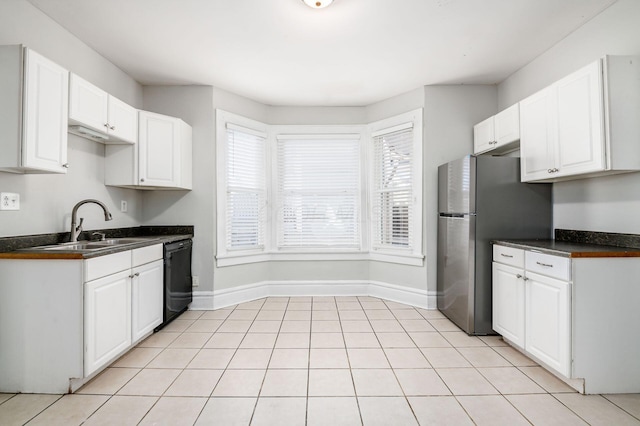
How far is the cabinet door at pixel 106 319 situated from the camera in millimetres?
1962

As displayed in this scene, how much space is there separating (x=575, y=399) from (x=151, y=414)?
256cm

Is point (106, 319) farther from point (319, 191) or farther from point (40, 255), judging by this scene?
point (319, 191)

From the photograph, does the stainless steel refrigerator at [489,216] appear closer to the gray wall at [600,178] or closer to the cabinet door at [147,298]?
the gray wall at [600,178]

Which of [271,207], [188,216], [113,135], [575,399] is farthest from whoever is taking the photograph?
[271,207]

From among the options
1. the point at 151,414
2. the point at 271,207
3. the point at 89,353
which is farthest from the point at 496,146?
the point at 89,353

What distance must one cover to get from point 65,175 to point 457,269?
367 cm

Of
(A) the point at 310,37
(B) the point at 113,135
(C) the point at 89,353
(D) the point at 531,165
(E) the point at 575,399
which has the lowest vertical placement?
(E) the point at 575,399

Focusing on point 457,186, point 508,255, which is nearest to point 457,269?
point 508,255

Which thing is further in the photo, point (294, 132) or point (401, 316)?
point (294, 132)

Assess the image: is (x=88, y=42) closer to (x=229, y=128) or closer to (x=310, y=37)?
(x=229, y=128)

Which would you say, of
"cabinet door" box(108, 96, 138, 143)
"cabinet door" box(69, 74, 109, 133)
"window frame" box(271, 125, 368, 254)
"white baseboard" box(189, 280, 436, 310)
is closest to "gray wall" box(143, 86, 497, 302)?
"white baseboard" box(189, 280, 436, 310)

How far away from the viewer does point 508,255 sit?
253 centimetres

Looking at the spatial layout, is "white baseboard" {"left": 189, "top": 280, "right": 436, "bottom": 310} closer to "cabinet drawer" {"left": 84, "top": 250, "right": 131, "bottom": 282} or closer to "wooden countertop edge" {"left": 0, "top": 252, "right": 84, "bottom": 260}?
"cabinet drawer" {"left": 84, "top": 250, "right": 131, "bottom": 282}

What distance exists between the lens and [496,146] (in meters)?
3.16
